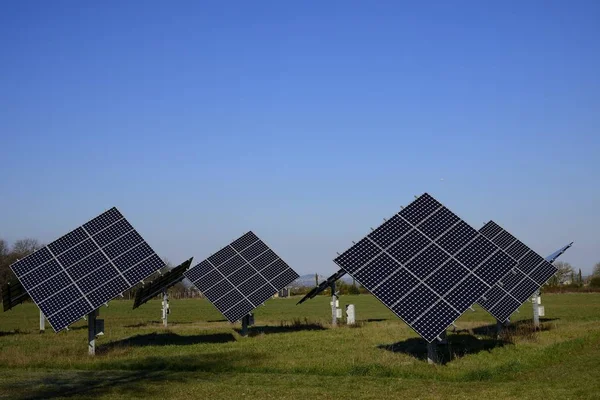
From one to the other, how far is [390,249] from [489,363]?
5.75 m

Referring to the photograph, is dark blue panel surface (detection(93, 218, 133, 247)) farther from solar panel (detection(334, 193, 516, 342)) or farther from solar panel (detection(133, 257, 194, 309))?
solar panel (detection(334, 193, 516, 342))

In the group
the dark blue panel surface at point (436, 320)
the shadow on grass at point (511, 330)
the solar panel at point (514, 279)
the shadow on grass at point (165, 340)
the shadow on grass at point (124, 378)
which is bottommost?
the shadow on grass at point (124, 378)

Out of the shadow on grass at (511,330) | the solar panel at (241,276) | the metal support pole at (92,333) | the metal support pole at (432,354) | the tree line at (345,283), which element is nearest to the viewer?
the metal support pole at (432,354)

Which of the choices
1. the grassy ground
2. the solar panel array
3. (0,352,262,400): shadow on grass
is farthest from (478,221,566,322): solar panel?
(0,352,262,400): shadow on grass

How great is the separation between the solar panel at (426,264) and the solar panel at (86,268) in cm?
976

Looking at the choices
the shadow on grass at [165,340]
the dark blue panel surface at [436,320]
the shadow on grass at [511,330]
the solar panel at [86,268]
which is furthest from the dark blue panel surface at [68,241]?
the shadow on grass at [511,330]

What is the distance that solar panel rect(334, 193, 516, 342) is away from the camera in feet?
81.7

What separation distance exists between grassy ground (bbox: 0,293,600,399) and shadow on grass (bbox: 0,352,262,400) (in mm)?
34

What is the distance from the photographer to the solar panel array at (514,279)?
107 feet

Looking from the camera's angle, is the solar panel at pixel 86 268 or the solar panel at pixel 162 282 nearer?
the solar panel at pixel 86 268

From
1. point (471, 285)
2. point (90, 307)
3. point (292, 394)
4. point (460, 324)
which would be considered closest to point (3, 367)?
point (90, 307)

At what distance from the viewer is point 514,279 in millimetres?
36219

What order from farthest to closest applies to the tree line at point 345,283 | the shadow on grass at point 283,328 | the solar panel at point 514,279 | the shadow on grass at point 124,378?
the tree line at point 345,283
the shadow on grass at point 283,328
the solar panel at point 514,279
the shadow on grass at point 124,378

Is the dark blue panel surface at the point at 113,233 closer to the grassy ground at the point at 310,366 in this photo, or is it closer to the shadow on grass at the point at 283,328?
the grassy ground at the point at 310,366
